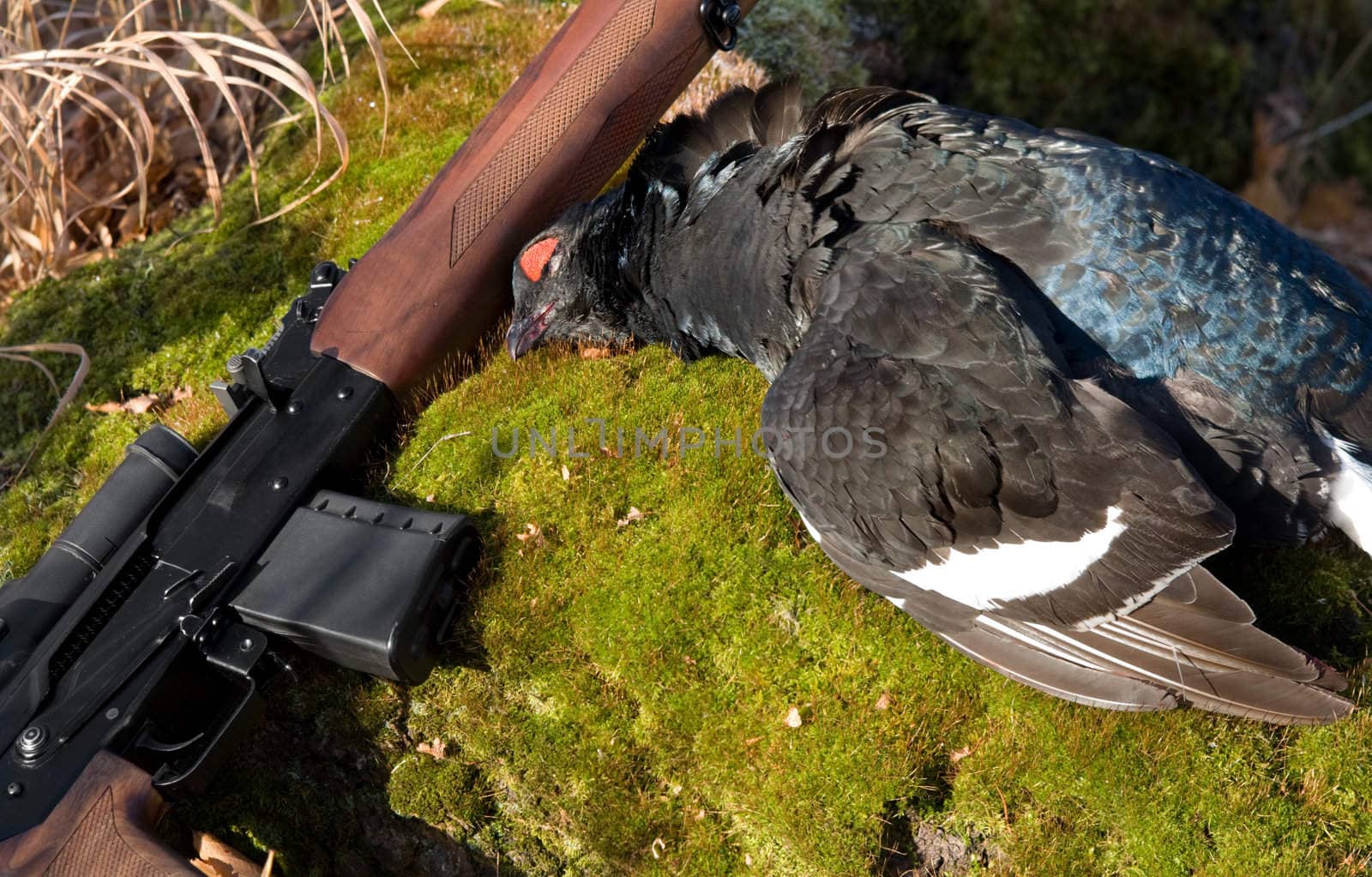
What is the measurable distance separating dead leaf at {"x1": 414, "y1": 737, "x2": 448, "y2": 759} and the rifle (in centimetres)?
31

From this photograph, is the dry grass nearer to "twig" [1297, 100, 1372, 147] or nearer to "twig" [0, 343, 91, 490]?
"twig" [0, 343, 91, 490]

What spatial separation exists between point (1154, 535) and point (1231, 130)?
708 centimetres

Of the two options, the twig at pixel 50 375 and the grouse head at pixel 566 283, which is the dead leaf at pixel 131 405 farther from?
the grouse head at pixel 566 283

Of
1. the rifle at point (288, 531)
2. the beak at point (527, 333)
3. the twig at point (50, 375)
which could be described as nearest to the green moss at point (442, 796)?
the rifle at point (288, 531)

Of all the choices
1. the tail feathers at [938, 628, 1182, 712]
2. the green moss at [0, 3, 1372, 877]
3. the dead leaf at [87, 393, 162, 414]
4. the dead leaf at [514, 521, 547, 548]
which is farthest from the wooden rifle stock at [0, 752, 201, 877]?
the tail feathers at [938, 628, 1182, 712]

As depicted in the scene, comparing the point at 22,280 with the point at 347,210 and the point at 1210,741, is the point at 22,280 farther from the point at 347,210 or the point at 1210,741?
the point at 1210,741

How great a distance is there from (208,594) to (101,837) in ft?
3.03

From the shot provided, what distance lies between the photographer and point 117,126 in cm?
659

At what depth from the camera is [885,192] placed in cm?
387

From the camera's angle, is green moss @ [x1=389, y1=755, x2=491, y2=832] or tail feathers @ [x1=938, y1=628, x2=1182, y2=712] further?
green moss @ [x1=389, y1=755, x2=491, y2=832]

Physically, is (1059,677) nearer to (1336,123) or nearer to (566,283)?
(566,283)

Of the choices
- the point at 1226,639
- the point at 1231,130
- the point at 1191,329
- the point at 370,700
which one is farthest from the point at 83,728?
the point at 1231,130

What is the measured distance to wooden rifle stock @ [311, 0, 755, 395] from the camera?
456 centimetres

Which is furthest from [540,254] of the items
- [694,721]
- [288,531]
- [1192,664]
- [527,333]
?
[1192,664]
